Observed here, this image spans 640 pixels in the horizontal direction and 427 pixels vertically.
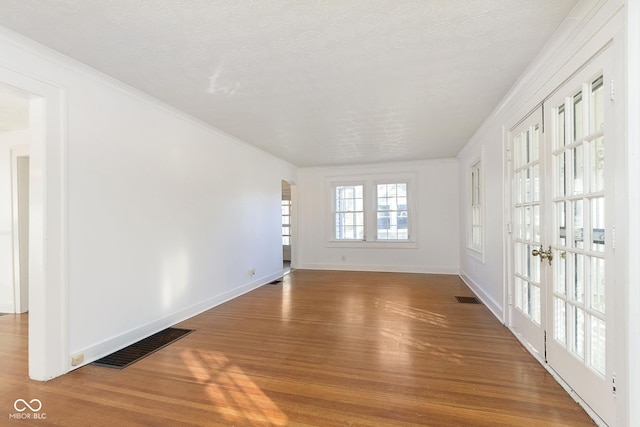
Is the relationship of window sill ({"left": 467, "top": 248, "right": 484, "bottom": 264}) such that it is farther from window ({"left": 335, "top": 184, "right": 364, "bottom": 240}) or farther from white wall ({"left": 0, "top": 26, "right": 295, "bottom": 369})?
white wall ({"left": 0, "top": 26, "right": 295, "bottom": 369})

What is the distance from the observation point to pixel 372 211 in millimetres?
7383

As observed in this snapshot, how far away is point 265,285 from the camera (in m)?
5.84

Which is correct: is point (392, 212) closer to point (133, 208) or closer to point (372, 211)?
point (372, 211)

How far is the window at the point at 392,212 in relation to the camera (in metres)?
7.26

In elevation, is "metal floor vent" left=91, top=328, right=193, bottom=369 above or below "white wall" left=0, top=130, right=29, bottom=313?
below

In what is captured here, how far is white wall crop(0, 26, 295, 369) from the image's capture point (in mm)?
2553

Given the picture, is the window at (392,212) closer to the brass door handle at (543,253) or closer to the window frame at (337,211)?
the window frame at (337,211)

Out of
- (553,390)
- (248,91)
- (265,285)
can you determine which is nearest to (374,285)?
Result: (265,285)

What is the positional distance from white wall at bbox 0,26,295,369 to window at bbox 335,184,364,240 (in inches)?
129

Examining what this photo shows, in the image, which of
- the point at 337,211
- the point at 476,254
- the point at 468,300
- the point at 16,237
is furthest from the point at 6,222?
the point at 476,254

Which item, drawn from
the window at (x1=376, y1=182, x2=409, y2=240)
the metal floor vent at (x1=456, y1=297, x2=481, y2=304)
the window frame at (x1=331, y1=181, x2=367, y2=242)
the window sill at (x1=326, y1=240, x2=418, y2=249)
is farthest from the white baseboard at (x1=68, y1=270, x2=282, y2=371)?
the window at (x1=376, y1=182, x2=409, y2=240)

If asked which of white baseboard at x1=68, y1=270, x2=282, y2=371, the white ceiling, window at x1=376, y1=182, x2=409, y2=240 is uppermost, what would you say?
the white ceiling

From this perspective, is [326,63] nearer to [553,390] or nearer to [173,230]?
[173,230]

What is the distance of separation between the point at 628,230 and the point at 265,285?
17.1 feet
